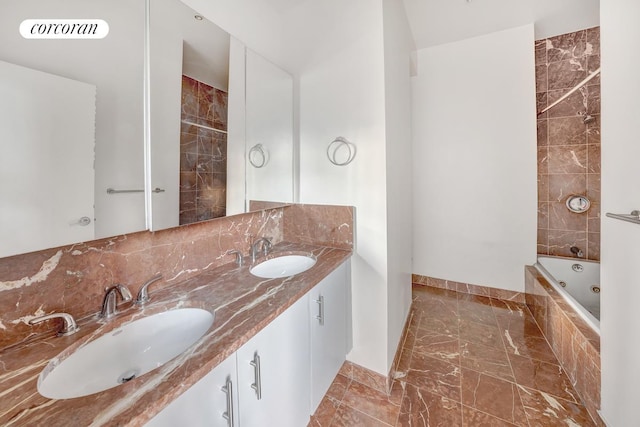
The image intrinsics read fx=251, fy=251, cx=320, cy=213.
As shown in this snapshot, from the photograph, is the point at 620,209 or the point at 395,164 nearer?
the point at 620,209

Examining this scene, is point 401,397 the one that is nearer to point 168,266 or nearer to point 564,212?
point 168,266

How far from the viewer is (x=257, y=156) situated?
1.68 meters

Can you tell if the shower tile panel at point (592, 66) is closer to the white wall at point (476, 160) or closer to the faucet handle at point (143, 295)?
the white wall at point (476, 160)

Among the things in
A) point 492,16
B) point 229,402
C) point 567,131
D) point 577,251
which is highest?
point 492,16

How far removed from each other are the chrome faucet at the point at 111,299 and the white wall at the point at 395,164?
135 centimetres

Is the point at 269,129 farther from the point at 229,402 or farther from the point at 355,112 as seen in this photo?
the point at 229,402

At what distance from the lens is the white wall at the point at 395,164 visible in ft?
5.33

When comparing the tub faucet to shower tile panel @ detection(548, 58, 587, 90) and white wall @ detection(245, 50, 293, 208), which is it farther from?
white wall @ detection(245, 50, 293, 208)

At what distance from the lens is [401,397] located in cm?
162

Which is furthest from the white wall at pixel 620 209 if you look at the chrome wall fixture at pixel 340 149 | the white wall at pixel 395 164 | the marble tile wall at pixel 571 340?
the chrome wall fixture at pixel 340 149

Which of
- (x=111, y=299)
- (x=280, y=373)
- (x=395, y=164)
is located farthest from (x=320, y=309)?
(x=395, y=164)

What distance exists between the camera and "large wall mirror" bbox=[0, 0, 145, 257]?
712 millimetres

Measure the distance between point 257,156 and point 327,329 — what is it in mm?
1156

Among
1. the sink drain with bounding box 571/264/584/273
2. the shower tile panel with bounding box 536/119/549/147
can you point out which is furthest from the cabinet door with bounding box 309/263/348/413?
the shower tile panel with bounding box 536/119/549/147
